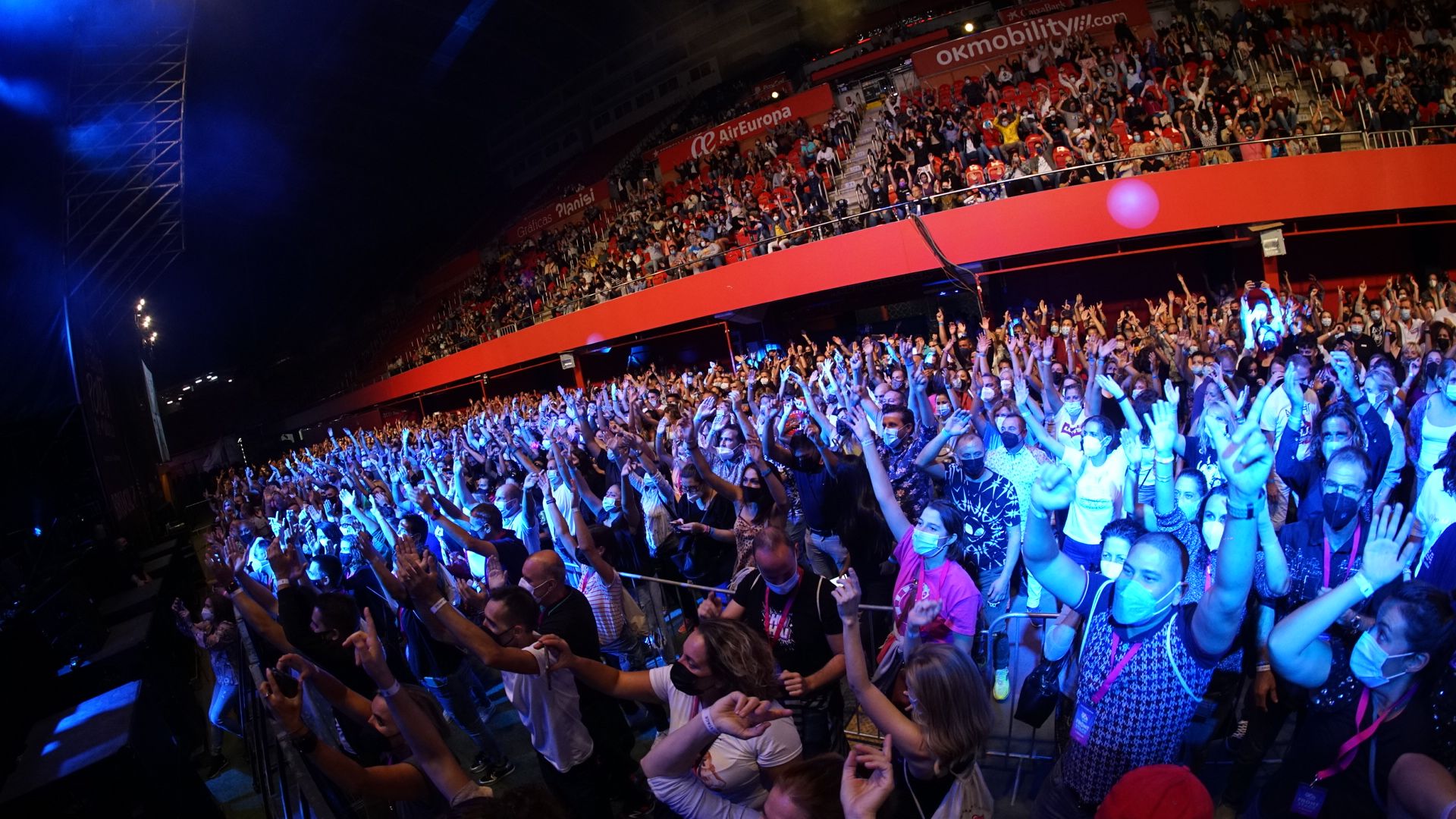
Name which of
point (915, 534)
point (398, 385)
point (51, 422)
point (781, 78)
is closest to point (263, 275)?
point (398, 385)

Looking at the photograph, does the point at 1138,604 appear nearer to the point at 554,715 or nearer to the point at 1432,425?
the point at 554,715

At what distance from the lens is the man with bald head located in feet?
11.6

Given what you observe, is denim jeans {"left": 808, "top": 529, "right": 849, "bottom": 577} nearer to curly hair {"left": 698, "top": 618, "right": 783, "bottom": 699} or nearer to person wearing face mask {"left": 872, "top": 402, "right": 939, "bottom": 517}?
person wearing face mask {"left": 872, "top": 402, "right": 939, "bottom": 517}

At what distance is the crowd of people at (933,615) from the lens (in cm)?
229

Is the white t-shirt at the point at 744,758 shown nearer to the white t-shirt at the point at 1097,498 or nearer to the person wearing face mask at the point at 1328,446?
the white t-shirt at the point at 1097,498

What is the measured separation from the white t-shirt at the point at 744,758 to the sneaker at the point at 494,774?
2.55m

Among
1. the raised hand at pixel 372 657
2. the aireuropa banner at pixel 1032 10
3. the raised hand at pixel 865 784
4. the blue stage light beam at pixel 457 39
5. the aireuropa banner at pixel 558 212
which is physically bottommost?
the raised hand at pixel 865 784

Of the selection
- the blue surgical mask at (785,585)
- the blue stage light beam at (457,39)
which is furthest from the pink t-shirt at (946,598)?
the blue stage light beam at (457,39)

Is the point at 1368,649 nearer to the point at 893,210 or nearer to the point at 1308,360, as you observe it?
the point at 1308,360

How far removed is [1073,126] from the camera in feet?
50.7

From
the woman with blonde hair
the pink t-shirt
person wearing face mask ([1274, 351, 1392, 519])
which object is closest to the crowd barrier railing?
the woman with blonde hair

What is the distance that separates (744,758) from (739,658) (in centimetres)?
37

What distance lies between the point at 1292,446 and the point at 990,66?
2016 centimetres

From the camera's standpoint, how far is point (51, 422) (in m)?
11.4
